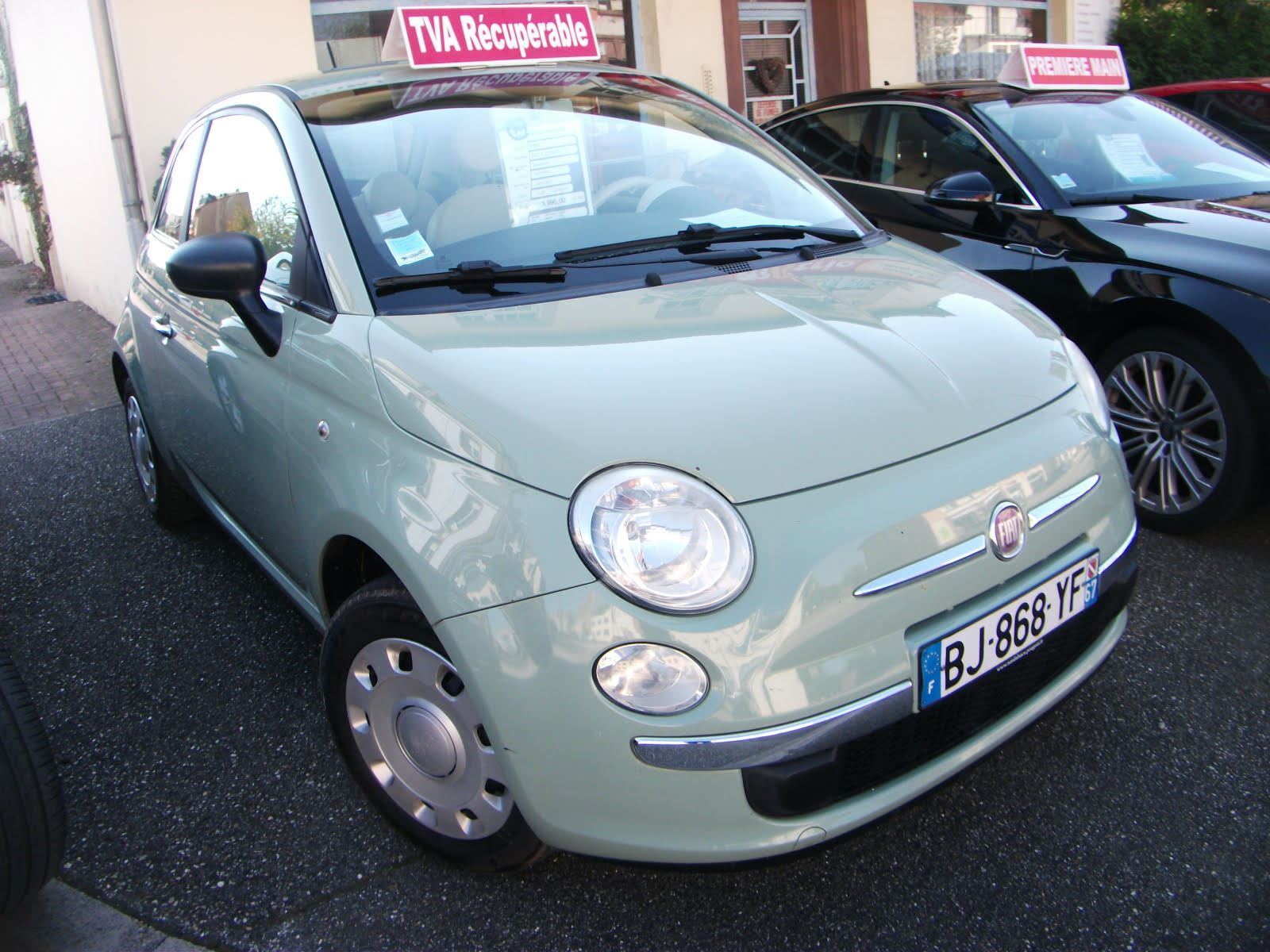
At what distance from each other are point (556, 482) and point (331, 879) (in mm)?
1064

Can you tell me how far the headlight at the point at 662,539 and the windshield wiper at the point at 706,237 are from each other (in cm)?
89

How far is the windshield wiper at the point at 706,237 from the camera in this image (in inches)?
100

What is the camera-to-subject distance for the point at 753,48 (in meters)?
10.1

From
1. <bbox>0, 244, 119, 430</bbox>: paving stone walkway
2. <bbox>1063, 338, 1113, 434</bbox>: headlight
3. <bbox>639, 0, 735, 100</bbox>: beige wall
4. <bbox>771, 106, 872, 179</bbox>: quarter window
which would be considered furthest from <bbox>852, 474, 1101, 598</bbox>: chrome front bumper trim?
<bbox>639, 0, 735, 100</bbox>: beige wall

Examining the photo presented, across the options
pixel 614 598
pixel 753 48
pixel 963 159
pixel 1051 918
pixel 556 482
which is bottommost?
pixel 1051 918

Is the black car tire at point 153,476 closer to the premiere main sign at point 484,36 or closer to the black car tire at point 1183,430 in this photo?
the premiere main sign at point 484,36

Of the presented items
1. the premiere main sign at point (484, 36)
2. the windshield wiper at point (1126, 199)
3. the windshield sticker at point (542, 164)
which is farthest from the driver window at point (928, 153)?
the windshield sticker at point (542, 164)

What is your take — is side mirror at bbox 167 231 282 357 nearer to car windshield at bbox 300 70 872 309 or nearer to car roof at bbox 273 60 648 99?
car windshield at bbox 300 70 872 309

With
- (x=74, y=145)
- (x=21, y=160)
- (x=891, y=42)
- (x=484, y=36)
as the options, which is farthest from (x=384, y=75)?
(x=21, y=160)

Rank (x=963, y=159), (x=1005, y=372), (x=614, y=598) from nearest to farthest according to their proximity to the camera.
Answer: (x=614, y=598) < (x=1005, y=372) < (x=963, y=159)

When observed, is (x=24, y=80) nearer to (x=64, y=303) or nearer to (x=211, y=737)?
(x=64, y=303)

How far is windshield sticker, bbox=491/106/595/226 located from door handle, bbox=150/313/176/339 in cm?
126

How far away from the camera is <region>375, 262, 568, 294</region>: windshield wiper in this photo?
2.32 meters

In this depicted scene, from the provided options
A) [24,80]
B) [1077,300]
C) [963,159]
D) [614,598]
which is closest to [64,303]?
[24,80]
